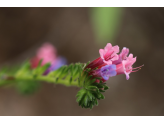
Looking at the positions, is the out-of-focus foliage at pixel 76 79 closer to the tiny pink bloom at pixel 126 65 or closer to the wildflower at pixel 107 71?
the wildflower at pixel 107 71

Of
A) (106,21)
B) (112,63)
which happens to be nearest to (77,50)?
(106,21)

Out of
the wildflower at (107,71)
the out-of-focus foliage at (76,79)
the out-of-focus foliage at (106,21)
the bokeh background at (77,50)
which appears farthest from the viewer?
the bokeh background at (77,50)

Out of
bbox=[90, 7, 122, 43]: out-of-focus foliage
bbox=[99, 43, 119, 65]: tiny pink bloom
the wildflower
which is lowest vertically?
the wildflower

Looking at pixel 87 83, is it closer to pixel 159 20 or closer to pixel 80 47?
pixel 80 47

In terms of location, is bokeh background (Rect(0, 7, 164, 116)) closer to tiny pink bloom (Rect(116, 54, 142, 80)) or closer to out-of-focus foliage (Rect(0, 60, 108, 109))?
out-of-focus foliage (Rect(0, 60, 108, 109))

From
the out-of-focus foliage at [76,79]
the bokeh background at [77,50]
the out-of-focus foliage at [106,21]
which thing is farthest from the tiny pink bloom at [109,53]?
the bokeh background at [77,50]

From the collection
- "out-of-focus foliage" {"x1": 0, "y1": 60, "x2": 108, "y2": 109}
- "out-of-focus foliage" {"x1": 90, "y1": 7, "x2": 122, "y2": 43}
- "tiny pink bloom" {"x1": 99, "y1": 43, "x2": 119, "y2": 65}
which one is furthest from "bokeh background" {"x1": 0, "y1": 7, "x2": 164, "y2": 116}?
"tiny pink bloom" {"x1": 99, "y1": 43, "x2": 119, "y2": 65}

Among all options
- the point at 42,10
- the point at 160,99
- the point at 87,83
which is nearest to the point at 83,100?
the point at 87,83
